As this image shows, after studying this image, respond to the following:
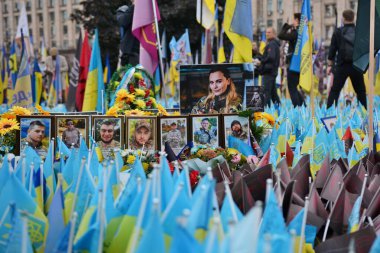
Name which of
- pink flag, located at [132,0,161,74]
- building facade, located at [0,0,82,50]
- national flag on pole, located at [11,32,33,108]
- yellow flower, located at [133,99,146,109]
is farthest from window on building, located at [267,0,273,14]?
yellow flower, located at [133,99,146,109]

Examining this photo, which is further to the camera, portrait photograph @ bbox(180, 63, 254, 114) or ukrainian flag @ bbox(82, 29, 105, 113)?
ukrainian flag @ bbox(82, 29, 105, 113)

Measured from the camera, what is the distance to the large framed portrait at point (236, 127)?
5062mm

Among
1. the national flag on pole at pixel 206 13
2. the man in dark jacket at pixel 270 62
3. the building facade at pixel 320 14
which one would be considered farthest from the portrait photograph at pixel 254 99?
the building facade at pixel 320 14

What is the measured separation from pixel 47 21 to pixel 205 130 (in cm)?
8080

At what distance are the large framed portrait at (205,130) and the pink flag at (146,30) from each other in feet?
12.6

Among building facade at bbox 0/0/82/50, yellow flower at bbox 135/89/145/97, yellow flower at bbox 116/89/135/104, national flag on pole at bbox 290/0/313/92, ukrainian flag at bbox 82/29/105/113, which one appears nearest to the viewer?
yellow flower at bbox 116/89/135/104

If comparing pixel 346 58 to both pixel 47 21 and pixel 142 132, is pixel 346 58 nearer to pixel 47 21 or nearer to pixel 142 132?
pixel 142 132

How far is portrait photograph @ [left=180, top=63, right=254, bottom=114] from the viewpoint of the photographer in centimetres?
565

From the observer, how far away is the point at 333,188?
10.9 ft

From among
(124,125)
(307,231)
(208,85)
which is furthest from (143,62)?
(307,231)

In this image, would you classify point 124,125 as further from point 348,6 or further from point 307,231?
point 348,6

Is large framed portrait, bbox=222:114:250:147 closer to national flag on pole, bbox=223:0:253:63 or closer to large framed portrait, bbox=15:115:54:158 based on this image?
large framed portrait, bbox=15:115:54:158

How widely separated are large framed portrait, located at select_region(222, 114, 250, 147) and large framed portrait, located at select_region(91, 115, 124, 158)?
0.75m

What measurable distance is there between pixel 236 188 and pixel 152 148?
6.23 ft
